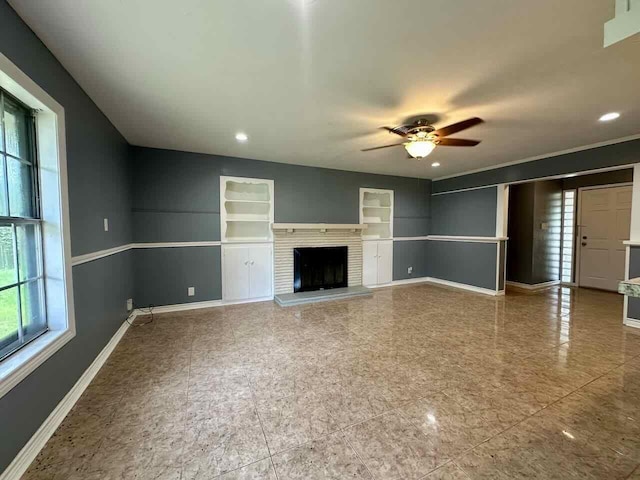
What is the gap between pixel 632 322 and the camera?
3.37 metres

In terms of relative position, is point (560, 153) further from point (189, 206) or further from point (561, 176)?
point (189, 206)

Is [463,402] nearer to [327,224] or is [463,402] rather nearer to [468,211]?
[327,224]

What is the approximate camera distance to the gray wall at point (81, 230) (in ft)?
4.54

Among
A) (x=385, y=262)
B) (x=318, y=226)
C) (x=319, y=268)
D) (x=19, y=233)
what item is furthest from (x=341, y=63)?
(x=385, y=262)

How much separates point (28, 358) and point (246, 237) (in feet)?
11.0

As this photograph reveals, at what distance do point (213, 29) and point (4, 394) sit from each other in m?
2.17

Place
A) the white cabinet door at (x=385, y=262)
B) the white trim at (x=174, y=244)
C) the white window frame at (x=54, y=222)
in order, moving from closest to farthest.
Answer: the white window frame at (x=54, y=222) < the white trim at (x=174, y=244) < the white cabinet door at (x=385, y=262)

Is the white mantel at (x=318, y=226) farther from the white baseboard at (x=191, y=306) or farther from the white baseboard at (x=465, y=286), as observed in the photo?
the white baseboard at (x=465, y=286)

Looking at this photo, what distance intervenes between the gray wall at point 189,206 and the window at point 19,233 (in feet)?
7.24

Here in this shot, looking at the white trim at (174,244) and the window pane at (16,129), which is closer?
the window pane at (16,129)

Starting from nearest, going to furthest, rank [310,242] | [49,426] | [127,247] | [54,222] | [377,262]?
[49,426]
[54,222]
[127,247]
[310,242]
[377,262]

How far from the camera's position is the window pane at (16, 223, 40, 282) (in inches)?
63.2

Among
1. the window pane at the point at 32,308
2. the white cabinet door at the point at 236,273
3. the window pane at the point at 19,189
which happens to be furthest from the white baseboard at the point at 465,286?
the window pane at the point at 19,189

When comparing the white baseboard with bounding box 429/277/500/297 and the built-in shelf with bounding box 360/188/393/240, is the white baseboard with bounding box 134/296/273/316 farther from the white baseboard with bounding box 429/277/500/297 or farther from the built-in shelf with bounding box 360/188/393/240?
the white baseboard with bounding box 429/277/500/297
